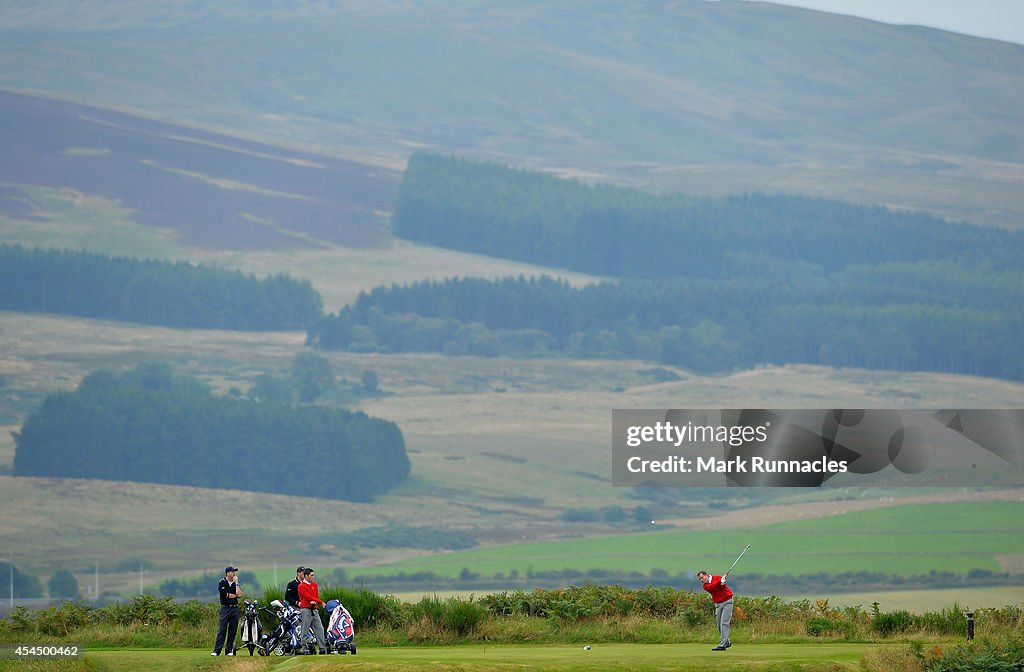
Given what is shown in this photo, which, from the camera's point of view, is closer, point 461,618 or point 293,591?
point 293,591

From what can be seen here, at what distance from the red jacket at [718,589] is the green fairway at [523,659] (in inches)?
57.2

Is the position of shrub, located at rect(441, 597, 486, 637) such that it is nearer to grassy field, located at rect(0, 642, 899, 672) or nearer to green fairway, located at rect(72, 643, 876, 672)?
green fairway, located at rect(72, 643, 876, 672)

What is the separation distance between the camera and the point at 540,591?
5325cm

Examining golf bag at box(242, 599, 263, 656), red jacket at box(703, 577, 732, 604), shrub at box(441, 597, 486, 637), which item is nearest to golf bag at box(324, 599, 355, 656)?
golf bag at box(242, 599, 263, 656)

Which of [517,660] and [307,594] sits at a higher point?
[307,594]

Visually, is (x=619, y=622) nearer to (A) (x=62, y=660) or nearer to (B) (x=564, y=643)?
(B) (x=564, y=643)

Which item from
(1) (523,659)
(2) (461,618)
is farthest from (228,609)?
(2) (461,618)

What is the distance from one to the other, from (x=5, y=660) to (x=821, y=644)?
895 inches

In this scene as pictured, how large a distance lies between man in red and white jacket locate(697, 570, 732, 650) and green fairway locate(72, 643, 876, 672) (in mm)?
531

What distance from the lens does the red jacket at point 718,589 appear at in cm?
4103

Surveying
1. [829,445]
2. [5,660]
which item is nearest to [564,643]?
[5,660]

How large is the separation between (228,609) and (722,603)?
1277cm

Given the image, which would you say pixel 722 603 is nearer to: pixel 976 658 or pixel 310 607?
pixel 976 658

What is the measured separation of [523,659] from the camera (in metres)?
40.4
